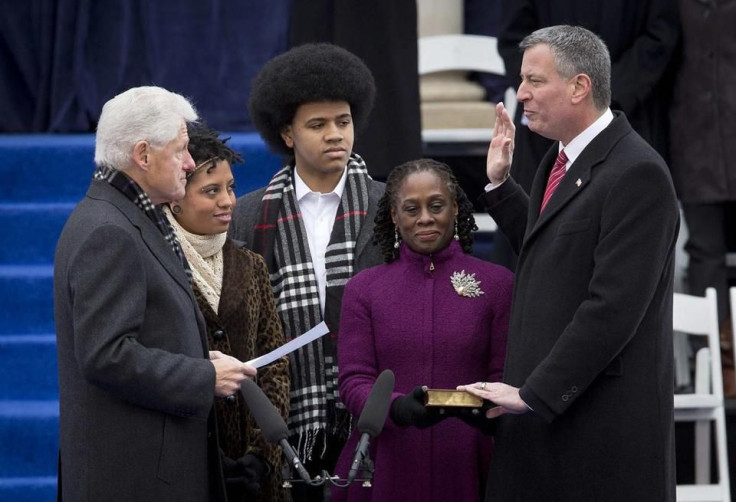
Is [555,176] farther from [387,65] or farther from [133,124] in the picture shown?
[387,65]

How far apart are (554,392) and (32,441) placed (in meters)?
2.68

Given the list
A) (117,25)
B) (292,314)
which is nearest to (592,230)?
(292,314)

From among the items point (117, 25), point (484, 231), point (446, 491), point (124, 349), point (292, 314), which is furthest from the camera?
point (117, 25)

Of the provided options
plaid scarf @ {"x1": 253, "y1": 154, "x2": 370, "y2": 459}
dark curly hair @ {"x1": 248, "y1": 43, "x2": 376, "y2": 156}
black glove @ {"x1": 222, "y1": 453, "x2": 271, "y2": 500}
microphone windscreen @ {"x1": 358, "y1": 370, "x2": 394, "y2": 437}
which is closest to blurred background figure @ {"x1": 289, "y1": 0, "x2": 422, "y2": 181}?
dark curly hair @ {"x1": 248, "y1": 43, "x2": 376, "y2": 156}

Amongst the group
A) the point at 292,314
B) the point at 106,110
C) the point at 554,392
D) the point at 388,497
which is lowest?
the point at 388,497

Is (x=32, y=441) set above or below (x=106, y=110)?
below

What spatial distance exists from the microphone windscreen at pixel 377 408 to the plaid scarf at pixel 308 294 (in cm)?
82

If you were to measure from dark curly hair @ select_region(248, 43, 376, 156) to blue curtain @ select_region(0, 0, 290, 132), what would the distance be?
2.94 m

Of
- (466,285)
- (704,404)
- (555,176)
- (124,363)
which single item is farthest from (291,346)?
(704,404)

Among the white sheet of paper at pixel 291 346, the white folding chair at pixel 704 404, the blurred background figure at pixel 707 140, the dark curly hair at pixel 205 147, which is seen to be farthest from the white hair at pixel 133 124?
the blurred background figure at pixel 707 140

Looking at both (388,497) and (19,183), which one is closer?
Result: (388,497)

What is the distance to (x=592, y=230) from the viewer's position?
137 inches

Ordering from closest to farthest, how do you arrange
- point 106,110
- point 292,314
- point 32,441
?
point 106,110 → point 292,314 → point 32,441

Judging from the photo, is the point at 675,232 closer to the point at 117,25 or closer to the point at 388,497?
the point at 388,497
